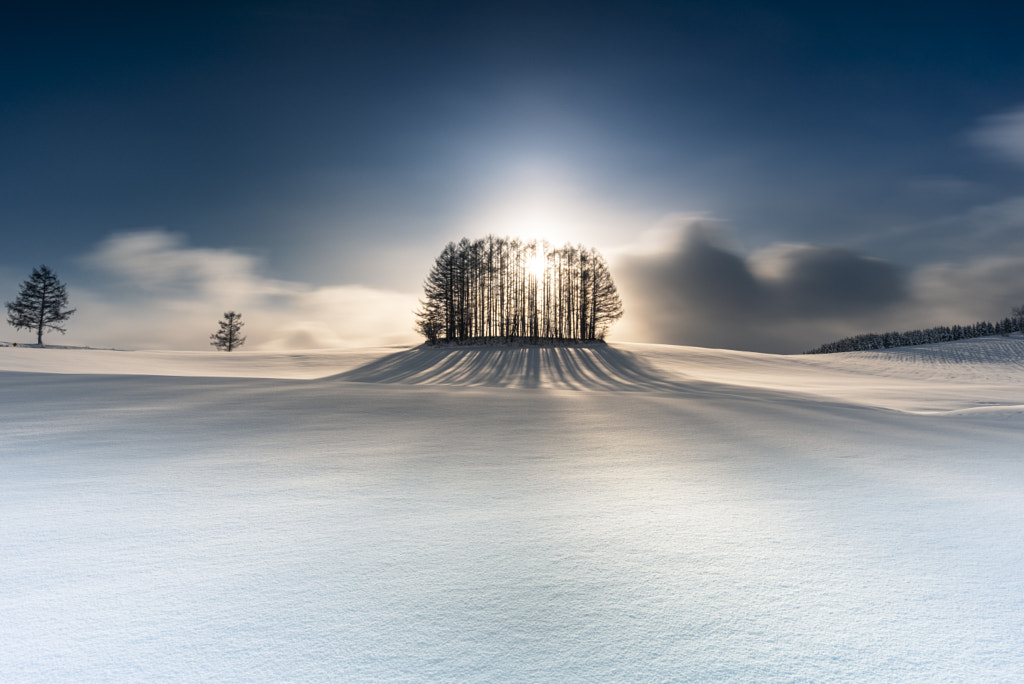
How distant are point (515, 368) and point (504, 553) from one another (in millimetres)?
21406

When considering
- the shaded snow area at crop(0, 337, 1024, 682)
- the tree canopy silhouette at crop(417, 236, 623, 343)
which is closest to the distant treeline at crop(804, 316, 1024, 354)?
the tree canopy silhouette at crop(417, 236, 623, 343)

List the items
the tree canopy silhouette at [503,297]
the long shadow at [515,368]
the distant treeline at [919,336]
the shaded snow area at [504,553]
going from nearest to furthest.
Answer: the shaded snow area at [504,553], the long shadow at [515,368], the tree canopy silhouette at [503,297], the distant treeline at [919,336]

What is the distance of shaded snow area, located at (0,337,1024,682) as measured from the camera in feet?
5.44

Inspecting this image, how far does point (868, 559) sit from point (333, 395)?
811cm

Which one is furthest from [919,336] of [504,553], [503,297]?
[504,553]

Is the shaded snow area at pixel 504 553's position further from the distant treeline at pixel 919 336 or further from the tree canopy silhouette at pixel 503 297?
the distant treeline at pixel 919 336

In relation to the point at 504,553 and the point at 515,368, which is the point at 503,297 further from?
the point at 504,553

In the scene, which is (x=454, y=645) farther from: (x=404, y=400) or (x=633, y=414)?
(x=404, y=400)

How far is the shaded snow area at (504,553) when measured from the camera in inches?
65.2

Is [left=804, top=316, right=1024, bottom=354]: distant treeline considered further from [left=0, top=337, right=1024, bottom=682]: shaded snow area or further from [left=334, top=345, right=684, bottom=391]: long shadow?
[left=0, top=337, right=1024, bottom=682]: shaded snow area

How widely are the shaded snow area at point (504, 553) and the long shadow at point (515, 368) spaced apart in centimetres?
1194

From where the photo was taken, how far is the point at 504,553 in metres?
2.47

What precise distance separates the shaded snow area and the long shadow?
1194cm

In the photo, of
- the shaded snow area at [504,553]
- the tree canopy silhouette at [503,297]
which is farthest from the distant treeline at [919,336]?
the shaded snow area at [504,553]
